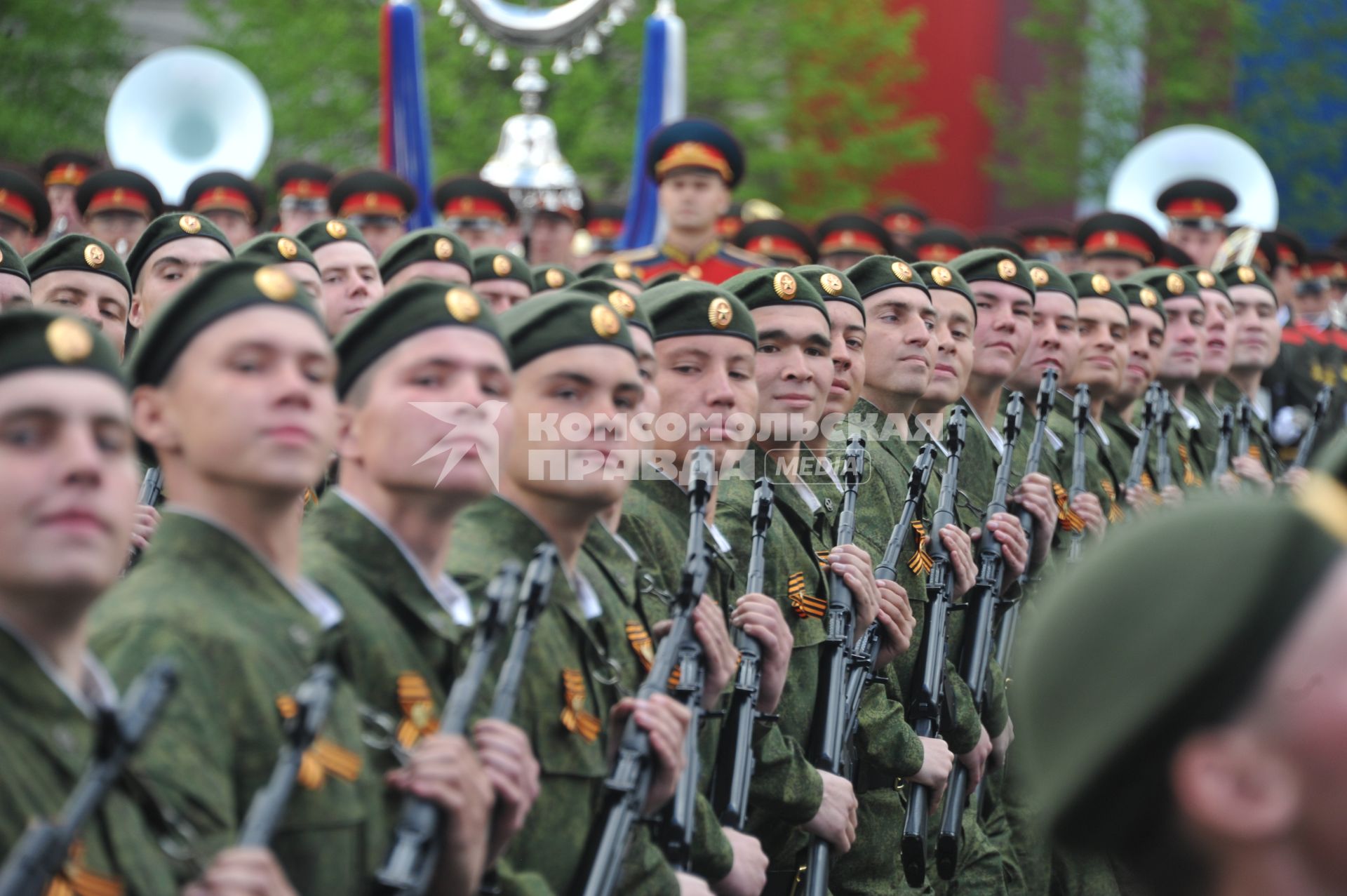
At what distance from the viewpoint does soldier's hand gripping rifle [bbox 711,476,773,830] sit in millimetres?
5375

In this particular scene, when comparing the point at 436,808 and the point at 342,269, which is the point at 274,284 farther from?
the point at 342,269

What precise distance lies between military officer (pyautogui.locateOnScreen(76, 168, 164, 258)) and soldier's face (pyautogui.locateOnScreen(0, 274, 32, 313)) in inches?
169

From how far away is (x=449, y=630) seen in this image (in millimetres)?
3922

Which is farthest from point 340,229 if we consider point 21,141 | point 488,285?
point 21,141

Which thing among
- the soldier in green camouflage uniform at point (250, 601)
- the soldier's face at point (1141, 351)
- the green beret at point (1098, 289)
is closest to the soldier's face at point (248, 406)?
the soldier in green camouflage uniform at point (250, 601)

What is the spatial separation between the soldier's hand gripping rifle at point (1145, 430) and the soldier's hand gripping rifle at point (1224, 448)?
2.16ft

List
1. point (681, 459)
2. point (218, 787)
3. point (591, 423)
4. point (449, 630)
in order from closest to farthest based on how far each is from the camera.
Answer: point (218, 787) < point (449, 630) < point (591, 423) < point (681, 459)

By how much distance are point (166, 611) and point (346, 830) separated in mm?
504

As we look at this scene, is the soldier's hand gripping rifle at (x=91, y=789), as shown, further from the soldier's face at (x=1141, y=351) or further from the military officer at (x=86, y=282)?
the soldier's face at (x=1141, y=351)

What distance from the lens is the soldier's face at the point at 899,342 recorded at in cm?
759

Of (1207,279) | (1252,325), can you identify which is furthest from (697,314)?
(1252,325)

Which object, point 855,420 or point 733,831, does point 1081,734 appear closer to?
point 733,831

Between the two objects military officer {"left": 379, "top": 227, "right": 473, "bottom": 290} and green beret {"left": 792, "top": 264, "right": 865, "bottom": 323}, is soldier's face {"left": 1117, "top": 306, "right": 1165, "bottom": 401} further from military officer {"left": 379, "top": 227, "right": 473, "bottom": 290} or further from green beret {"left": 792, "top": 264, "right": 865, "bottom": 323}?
military officer {"left": 379, "top": 227, "right": 473, "bottom": 290}

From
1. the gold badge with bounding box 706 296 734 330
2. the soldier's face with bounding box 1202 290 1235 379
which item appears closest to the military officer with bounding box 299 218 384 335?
the gold badge with bounding box 706 296 734 330
